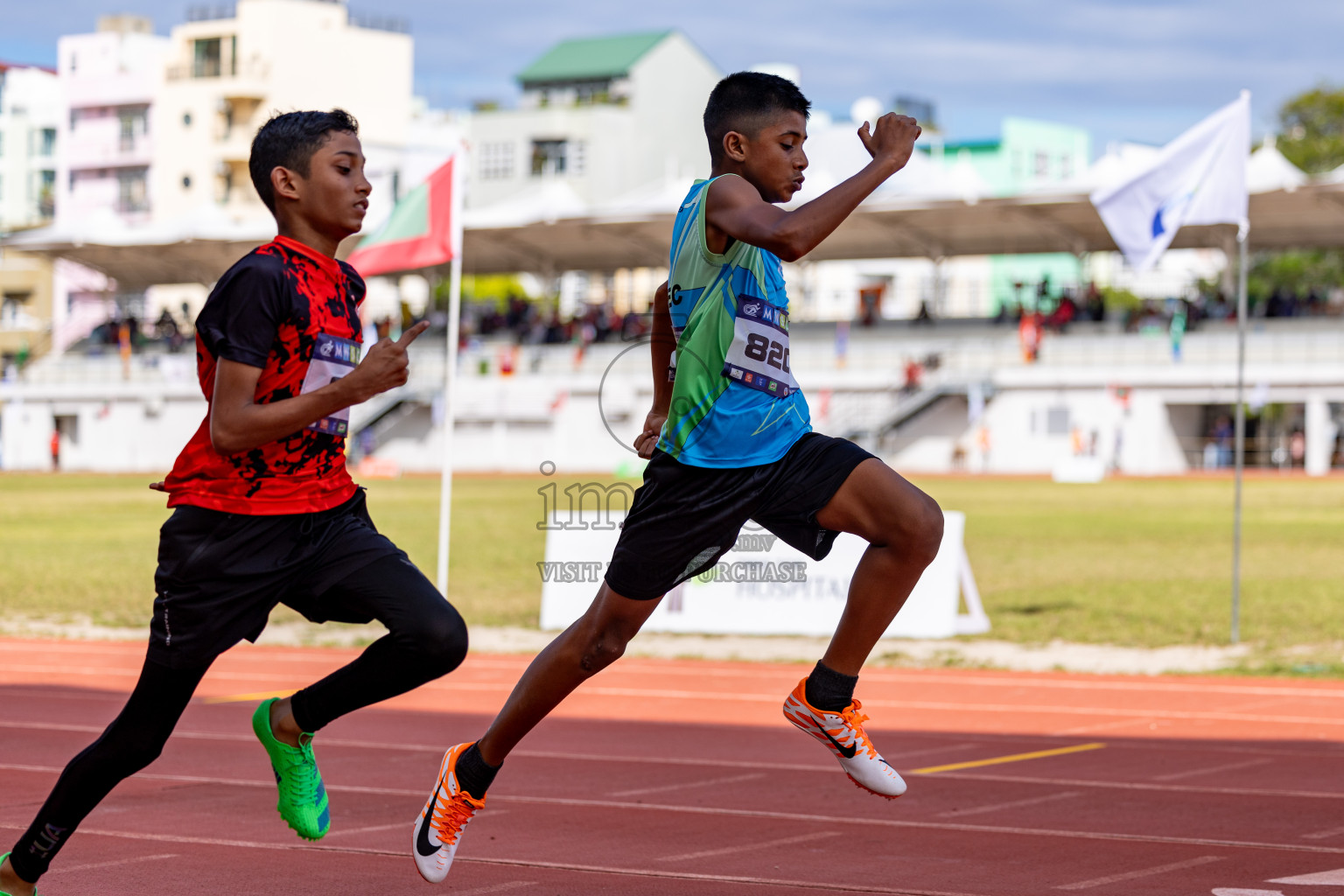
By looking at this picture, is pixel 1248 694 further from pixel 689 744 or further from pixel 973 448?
pixel 973 448

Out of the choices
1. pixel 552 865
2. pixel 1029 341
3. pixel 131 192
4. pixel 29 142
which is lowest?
pixel 552 865

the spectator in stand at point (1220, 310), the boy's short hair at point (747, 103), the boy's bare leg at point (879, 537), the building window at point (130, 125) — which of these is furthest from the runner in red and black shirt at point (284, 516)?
the building window at point (130, 125)

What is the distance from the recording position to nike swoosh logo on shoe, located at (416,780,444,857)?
14.6 ft

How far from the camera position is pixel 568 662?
14.8 ft

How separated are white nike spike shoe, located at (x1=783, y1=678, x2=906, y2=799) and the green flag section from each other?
9257mm

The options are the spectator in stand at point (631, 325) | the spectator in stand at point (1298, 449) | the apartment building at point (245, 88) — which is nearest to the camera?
the spectator in stand at point (1298, 449)

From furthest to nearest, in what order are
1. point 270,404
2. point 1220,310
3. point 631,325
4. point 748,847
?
point 631,325 → point 1220,310 → point 748,847 → point 270,404

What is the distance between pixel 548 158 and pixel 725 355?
75.4 metres

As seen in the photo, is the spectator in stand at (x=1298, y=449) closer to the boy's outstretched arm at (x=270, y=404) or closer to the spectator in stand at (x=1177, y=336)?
the spectator in stand at (x=1177, y=336)

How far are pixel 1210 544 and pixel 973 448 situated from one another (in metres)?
24.7

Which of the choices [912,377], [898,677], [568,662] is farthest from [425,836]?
[912,377]

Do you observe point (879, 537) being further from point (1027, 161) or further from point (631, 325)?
point (1027, 161)

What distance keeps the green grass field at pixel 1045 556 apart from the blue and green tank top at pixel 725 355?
8498 mm

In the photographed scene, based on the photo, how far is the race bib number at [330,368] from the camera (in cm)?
423
